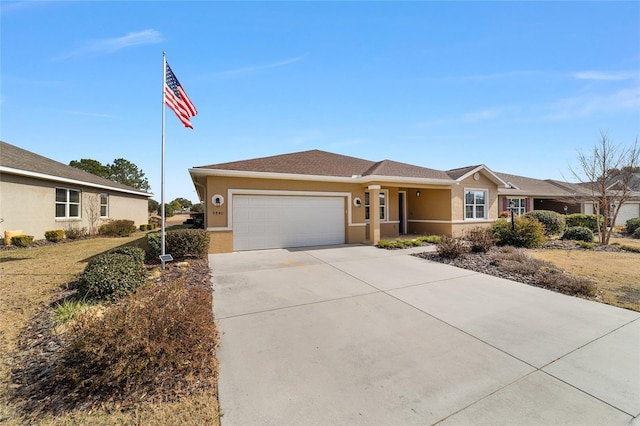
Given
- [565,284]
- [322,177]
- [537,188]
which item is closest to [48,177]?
[322,177]

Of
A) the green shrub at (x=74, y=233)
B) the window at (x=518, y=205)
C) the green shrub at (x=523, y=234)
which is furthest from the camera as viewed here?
the window at (x=518, y=205)

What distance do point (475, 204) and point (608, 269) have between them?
7.96 meters

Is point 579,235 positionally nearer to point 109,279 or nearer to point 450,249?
point 450,249

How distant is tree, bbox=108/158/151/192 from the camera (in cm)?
4881

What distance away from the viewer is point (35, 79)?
26.6 ft

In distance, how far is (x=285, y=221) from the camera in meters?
11.8

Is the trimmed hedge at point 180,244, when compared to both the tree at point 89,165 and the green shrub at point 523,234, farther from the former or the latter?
the tree at point 89,165

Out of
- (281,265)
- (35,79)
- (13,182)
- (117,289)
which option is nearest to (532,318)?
(281,265)

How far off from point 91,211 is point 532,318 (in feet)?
72.5

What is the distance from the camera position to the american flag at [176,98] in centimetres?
738

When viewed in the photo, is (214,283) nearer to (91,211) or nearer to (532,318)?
(532,318)

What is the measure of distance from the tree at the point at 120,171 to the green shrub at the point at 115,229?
36137 millimetres

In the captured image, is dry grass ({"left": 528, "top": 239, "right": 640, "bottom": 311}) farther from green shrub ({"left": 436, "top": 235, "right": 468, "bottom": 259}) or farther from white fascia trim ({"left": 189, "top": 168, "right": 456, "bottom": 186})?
white fascia trim ({"left": 189, "top": 168, "right": 456, "bottom": 186})

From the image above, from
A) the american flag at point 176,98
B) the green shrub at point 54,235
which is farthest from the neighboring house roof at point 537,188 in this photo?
the green shrub at point 54,235
